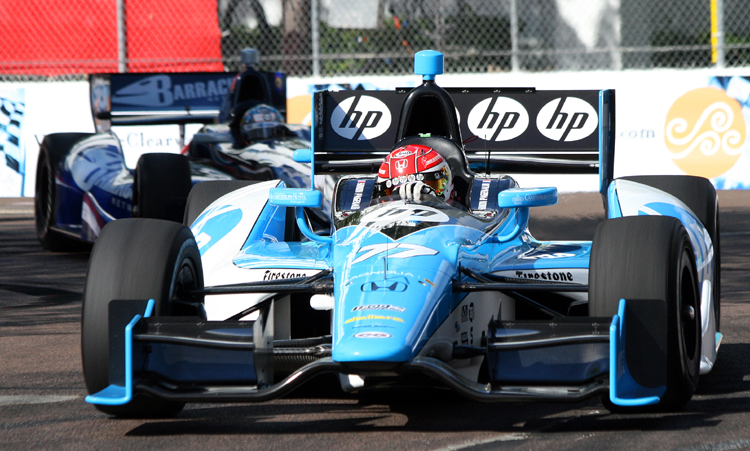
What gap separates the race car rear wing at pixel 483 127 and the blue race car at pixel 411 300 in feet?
1.83

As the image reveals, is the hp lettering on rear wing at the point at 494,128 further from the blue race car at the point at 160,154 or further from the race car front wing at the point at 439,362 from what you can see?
the blue race car at the point at 160,154

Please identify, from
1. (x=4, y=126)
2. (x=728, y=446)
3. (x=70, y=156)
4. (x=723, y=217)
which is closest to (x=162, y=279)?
(x=728, y=446)

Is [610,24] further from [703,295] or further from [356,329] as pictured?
[356,329]

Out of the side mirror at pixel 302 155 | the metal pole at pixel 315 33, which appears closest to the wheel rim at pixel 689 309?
the side mirror at pixel 302 155

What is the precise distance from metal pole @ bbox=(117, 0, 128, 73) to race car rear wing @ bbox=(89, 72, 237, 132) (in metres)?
4.58

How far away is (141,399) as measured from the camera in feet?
12.5

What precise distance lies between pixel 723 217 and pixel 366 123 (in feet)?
19.4

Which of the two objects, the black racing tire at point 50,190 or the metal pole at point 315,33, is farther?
the metal pole at point 315,33

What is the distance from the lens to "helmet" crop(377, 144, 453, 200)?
187 inches

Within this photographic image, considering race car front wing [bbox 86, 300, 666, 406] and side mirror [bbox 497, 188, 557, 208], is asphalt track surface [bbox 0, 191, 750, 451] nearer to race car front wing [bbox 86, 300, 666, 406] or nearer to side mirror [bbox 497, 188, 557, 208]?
race car front wing [bbox 86, 300, 666, 406]

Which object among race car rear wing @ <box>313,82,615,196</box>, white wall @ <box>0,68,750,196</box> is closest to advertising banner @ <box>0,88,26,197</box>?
white wall @ <box>0,68,750,196</box>

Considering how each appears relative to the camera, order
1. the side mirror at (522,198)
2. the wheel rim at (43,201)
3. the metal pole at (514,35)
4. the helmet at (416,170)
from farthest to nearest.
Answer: the metal pole at (514,35) → the wheel rim at (43,201) → the helmet at (416,170) → the side mirror at (522,198)

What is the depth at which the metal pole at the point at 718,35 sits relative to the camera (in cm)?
1295

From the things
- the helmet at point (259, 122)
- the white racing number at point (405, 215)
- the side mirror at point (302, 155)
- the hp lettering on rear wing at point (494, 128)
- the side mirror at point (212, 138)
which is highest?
the helmet at point (259, 122)
